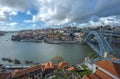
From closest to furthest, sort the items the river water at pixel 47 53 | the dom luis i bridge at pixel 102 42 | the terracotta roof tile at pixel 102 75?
the terracotta roof tile at pixel 102 75 < the river water at pixel 47 53 < the dom luis i bridge at pixel 102 42

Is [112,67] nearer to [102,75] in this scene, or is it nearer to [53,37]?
[102,75]

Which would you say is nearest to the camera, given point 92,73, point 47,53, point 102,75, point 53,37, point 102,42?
point 102,75

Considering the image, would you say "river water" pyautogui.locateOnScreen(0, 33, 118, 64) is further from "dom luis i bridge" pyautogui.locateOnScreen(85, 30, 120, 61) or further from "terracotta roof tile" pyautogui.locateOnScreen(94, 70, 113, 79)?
"terracotta roof tile" pyautogui.locateOnScreen(94, 70, 113, 79)

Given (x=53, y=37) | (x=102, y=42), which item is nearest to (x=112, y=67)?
(x=102, y=42)

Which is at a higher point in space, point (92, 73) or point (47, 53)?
point (92, 73)

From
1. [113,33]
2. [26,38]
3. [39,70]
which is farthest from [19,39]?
[39,70]

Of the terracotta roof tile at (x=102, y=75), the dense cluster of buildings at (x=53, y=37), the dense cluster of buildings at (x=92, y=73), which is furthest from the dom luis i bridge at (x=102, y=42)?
the terracotta roof tile at (x=102, y=75)

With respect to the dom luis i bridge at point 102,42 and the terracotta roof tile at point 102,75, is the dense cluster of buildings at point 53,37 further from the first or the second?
the terracotta roof tile at point 102,75

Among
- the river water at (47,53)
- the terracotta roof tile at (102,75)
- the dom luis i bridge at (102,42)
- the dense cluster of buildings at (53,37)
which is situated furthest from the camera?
the dense cluster of buildings at (53,37)

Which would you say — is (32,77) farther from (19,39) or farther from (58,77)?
(19,39)

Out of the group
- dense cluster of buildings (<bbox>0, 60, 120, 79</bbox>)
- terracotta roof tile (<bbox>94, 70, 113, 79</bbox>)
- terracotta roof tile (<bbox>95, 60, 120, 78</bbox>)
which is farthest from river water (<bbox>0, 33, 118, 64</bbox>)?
terracotta roof tile (<bbox>94, 70, 113, 79</bbox>)

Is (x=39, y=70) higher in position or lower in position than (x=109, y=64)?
lower
